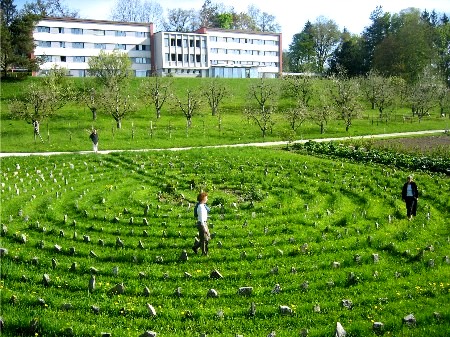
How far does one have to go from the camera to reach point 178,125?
5812cm

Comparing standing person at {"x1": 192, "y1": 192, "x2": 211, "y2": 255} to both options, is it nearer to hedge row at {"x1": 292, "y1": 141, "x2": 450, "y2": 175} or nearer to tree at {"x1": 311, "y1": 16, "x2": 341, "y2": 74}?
hedge row at {"x1": 292, "y1": 141, "x2": 450, "y2": 175}

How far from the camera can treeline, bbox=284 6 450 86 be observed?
332ft

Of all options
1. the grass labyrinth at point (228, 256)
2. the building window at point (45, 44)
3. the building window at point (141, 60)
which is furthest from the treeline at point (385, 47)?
the grass labyrinth at point (228, 256)

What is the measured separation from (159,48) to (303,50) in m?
47.0

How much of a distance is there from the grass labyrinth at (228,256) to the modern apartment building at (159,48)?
2861 inches

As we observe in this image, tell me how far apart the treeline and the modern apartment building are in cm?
1436

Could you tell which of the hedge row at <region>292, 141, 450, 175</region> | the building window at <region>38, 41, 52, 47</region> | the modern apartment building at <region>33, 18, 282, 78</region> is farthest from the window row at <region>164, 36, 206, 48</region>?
the hedge row at <region>292, 141, 450, 175</region>

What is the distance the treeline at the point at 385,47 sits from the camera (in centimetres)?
10119

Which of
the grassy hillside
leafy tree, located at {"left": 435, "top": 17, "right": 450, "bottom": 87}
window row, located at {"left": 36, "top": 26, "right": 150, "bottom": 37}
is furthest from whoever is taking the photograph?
leafy tree, located at {"left": 435, "top": 17, "right": 450, "bottom": 87}

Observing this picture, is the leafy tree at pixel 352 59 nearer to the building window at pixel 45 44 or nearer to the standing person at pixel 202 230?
the building window at pixel 45 44

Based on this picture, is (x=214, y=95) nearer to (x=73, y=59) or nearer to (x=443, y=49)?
(x=73, y=59)

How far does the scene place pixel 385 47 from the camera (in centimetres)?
10325

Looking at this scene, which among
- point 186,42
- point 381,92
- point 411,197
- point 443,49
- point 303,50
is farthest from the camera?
point 303,50

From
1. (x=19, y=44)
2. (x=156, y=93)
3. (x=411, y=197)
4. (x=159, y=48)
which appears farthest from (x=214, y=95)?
(x=411, y=197)
